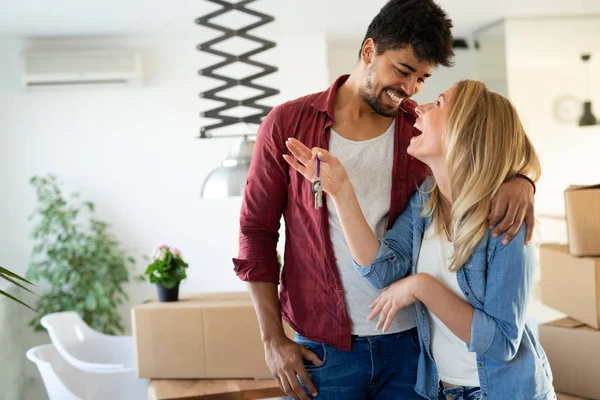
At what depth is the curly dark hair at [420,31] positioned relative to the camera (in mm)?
1742

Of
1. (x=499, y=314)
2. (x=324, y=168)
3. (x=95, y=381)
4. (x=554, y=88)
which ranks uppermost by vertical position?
(x=554, y=88)

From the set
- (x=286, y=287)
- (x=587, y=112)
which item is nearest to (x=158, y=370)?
(x=286, y=287)

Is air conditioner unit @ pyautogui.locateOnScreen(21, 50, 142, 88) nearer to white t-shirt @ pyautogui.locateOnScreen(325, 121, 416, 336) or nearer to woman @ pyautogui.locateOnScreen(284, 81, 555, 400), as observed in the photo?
white t-shirt @ pyautogui.locateOnScreen(325, 121, 416, 336)

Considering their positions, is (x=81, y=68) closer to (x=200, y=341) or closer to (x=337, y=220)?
(x=200, y=341)

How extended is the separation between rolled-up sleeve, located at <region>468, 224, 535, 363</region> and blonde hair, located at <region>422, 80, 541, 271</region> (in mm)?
71

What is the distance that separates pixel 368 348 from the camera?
165 cm

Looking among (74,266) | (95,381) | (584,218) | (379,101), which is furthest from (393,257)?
(74,266)

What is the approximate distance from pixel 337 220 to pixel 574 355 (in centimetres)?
114

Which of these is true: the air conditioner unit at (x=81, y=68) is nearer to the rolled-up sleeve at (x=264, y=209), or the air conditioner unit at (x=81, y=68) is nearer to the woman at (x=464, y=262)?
the rolled-up sleeve at (x=264, y=209)

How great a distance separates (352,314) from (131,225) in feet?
13.1

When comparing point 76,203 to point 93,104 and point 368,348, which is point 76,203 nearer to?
point 93,104

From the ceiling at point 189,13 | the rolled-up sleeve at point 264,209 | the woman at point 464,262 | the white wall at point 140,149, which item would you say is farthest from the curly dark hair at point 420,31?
the white wall at point 140,149

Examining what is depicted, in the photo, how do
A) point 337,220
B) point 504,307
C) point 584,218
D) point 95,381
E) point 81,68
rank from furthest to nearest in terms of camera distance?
1. point 81,68
2. point 95,381
3. point 584,218
4. point 337,220
5. point 504,307

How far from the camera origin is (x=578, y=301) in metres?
2.36
